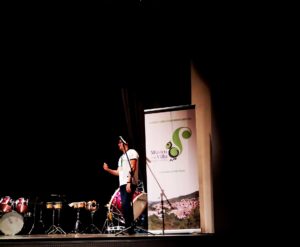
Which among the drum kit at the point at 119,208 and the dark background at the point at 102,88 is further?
the drum kit at the point at 119,208

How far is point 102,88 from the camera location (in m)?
8.77

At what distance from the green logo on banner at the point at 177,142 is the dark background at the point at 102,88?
2.26 ft

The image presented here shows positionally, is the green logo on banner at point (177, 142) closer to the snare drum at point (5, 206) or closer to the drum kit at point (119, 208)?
the drum kit at point (119, 208)

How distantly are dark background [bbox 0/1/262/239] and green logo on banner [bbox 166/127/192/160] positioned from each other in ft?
2.26

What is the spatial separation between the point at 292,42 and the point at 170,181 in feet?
7.08

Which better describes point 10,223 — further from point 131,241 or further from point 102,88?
point 131,241

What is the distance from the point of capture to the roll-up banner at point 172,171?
4.52m

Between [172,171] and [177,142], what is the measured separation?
38cm

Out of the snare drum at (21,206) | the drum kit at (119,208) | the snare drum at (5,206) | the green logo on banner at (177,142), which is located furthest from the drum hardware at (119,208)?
the green logo on banner at (177,142)

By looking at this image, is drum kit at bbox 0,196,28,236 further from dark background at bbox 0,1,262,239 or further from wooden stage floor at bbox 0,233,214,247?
wooden stage floor at bbox 0,233,214,247

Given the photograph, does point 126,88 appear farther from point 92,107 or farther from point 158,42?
point 158,42

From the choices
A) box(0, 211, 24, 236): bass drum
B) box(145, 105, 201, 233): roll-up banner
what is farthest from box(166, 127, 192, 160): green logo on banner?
box(0, 211, 24, 236): bass drum

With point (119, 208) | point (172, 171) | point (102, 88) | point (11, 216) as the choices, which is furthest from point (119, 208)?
point (172, 171)

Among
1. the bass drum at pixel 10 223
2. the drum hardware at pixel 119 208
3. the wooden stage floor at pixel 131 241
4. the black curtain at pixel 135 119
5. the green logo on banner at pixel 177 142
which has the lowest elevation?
the wooden stage floor at pixel 131 241
